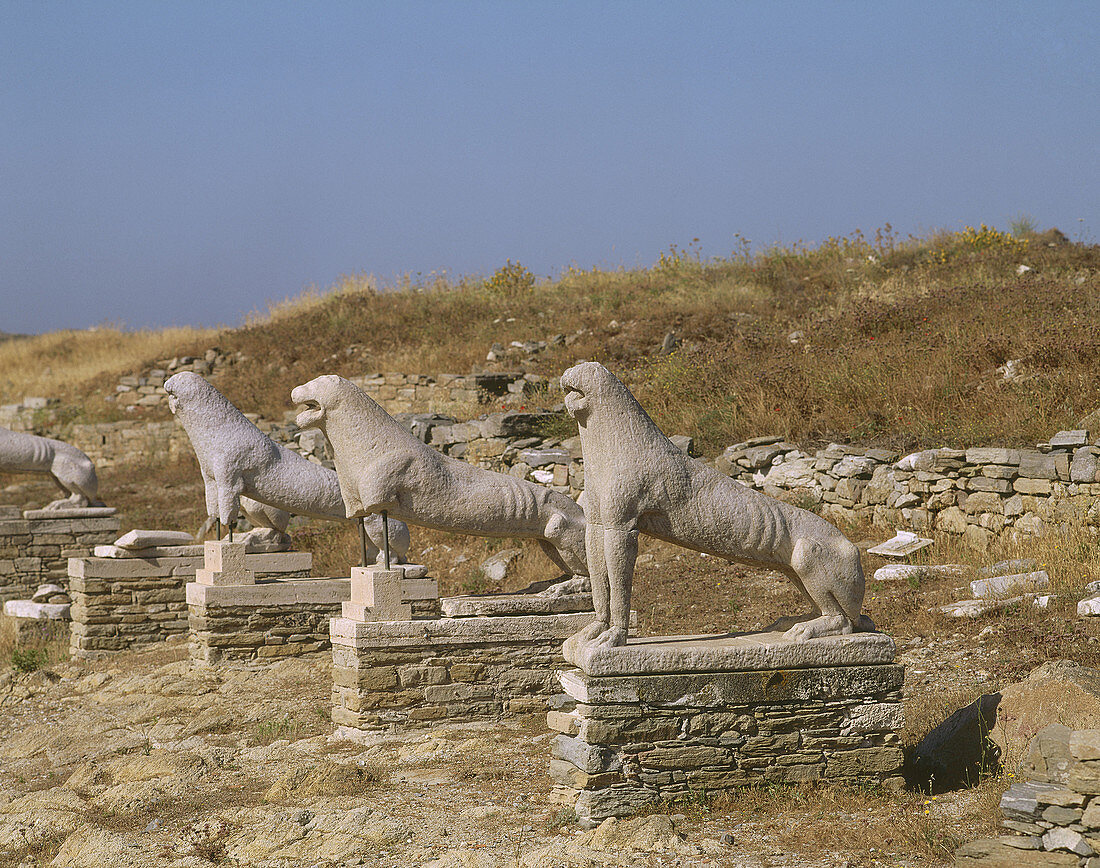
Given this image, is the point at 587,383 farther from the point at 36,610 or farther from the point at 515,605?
the point at 36,610

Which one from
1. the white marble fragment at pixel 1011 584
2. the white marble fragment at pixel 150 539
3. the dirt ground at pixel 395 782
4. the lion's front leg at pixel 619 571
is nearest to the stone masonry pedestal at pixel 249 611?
the dirt ground at pixel 395 782

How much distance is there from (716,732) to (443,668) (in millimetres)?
2503

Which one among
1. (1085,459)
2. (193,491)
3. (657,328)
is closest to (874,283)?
(657,328)

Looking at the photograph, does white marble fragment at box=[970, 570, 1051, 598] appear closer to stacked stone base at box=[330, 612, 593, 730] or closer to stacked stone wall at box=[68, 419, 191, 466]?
stacked stone base at box=[330, 612, 593, 730]

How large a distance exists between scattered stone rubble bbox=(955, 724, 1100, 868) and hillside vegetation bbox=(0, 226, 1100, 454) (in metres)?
6.85

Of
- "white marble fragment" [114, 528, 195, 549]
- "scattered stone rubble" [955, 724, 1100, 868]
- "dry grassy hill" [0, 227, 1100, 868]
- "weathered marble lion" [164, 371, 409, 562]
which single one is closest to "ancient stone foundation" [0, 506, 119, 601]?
"white marble fragment" [114, 528, 195, 549]

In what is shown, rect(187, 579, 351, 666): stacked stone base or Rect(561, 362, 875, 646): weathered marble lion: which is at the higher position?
Rect(561, 362, 875, 646): weathered marble lion

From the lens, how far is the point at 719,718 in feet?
17.5

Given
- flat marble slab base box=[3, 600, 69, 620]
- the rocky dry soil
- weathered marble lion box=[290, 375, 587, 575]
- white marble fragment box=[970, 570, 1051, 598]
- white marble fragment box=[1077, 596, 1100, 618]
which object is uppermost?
weathered marble lion box=[290, 375, 587, 575]

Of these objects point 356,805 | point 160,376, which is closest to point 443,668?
point 356,805

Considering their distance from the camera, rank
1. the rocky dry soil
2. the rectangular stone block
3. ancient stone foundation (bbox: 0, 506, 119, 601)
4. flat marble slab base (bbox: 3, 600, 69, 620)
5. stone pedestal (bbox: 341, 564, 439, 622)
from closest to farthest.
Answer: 1. the rocky dry soil
2. stone pedestal (bbox: 341, 564, 439, 622)
3. the rectangular stone block
4. flat marble slab base (bbox: 3, 600, 69, 620)
5. ancient stone foundation (bbox: 0, 506, 119, 601)

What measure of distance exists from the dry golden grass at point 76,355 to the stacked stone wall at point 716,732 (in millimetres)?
21804

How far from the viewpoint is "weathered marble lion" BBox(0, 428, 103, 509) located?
12.7 meters

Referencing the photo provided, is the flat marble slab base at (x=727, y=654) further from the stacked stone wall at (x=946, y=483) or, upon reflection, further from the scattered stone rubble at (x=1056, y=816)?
the stacked stone wall at (x=946, y=483)
